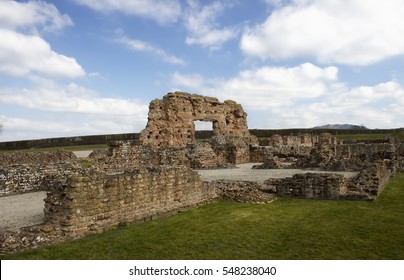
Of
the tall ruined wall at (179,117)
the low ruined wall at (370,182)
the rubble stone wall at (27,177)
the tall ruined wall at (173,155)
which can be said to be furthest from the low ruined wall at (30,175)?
the tall ruined wall at (179,117)

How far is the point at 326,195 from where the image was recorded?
40.7ft

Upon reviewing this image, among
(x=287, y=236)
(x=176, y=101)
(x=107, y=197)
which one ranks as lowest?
(x=287, y=236)

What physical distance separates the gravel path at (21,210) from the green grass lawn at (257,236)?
1.83m

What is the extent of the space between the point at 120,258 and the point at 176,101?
26324 mm

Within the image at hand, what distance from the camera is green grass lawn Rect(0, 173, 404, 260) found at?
6.84 m

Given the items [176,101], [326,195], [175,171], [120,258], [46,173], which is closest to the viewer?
[120,258]

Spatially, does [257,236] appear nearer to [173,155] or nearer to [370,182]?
[370,182]

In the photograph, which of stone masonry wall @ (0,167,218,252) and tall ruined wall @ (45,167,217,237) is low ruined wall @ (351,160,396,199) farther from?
stone masonry wall @ (0,167,218,252)

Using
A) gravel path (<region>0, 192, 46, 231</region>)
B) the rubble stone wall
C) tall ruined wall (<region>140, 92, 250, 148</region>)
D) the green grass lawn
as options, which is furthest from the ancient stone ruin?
tall ruined wall (<region>140, 92, 250, 148</region>)

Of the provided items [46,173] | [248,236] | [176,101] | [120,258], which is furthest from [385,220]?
[176,101]

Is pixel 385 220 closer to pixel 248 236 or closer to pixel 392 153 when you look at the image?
pixel 248 236

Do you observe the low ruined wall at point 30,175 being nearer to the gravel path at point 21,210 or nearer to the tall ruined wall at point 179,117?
the gravel path at point 21,210

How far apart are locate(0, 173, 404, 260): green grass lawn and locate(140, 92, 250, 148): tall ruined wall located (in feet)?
65.5

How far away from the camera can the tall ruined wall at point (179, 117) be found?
31.1 metres
